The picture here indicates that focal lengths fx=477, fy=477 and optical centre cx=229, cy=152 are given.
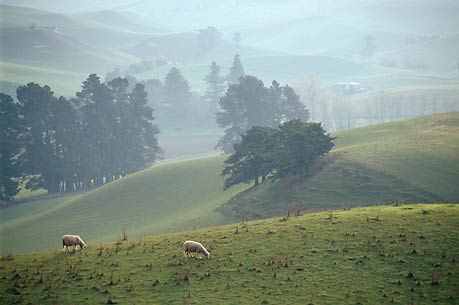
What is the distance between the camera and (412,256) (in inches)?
931

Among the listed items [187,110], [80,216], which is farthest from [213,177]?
[187,110]

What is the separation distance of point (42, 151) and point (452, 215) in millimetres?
90398

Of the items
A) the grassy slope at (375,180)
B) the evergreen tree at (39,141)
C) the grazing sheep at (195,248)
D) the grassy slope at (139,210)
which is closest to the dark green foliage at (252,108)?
the grassy slope at (139,210)

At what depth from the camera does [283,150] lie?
180 feet

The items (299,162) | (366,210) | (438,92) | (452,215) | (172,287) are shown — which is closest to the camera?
(172,287)

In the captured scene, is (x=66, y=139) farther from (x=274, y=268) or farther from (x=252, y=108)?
(x=274, y=268)

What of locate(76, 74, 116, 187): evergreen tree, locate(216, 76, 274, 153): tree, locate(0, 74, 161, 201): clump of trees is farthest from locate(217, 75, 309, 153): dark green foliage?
locate(76, 74, 116, 187): evergreen tree

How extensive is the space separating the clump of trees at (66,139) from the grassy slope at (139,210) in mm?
23872

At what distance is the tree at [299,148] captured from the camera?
173 feet

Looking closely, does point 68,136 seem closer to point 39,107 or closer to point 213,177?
point 39,107

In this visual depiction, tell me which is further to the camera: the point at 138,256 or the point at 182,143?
the point at 182,143

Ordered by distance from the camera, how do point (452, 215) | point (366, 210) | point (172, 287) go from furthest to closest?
point (366, 210) → point (452, 215) → point (172, 287)

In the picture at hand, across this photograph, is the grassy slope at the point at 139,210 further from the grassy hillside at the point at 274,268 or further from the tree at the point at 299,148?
the grassy hillside at the point at 274,268

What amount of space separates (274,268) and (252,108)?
297ft
